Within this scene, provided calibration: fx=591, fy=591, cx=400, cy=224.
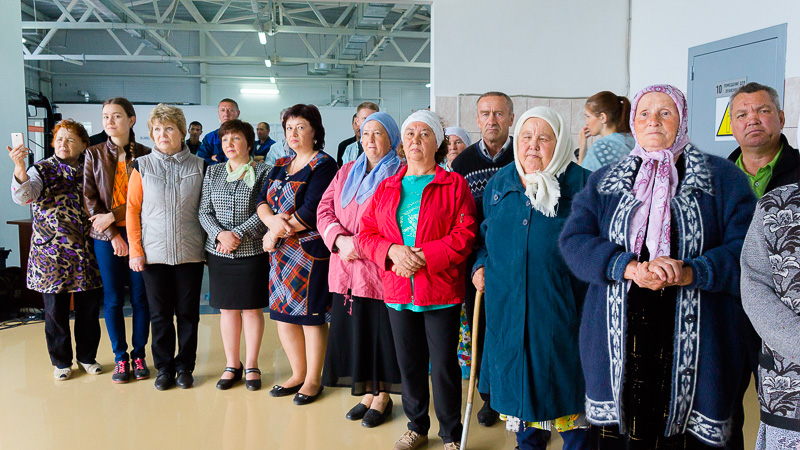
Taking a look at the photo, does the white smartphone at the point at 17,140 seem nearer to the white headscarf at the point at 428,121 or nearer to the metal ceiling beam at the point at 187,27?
the white headscarf at the point at 428,121

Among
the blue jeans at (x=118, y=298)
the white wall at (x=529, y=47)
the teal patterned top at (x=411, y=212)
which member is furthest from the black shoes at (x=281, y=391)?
the white wall at (x=529, y=47)

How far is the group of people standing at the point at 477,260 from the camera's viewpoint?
1.82m

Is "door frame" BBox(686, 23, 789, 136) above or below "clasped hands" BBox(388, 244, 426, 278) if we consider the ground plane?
above

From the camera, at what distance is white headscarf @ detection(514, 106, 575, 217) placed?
7.33 ft

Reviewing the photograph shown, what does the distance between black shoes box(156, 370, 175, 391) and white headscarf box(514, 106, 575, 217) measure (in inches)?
103

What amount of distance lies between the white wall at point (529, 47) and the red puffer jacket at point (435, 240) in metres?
3.01

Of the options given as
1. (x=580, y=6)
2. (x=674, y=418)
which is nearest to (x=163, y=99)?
(x=580, y=6)

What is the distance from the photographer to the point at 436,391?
2703 millimetres

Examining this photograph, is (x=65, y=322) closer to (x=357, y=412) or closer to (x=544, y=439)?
(x=357, y=412)

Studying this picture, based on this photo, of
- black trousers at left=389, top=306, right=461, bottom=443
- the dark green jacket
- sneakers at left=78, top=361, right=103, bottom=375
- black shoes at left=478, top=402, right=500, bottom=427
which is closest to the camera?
the dark green jacket

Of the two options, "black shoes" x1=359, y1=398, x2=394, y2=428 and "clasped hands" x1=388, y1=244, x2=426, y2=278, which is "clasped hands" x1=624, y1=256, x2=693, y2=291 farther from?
"black shoes" x1=359, y1=398, x2=394, y2=428

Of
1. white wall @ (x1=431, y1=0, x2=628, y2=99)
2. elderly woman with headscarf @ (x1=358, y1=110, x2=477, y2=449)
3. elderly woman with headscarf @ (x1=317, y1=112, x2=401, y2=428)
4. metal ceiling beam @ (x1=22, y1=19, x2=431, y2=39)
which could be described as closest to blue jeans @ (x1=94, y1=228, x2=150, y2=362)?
elderly woman with headscarf @ (x1=317, y1=112, x2=401, y2=428)

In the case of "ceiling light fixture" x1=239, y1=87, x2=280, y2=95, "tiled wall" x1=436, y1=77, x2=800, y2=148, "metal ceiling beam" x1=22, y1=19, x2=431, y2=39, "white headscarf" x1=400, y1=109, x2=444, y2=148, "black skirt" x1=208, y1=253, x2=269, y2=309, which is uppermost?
"metal ceiling beam" x1=22, y1=19, x2=431, y2=39

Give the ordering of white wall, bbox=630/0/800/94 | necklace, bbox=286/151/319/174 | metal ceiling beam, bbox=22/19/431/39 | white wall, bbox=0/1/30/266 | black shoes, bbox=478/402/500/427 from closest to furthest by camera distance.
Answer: black shoes, bbox=478/402/500/427 < necklace, bbox=286/151/319/174 < white wall, bbox=630/0/800/94 < white wall, bbox=0/1/30/266 < metal ceiling beam, bbox=22/19/431/39
